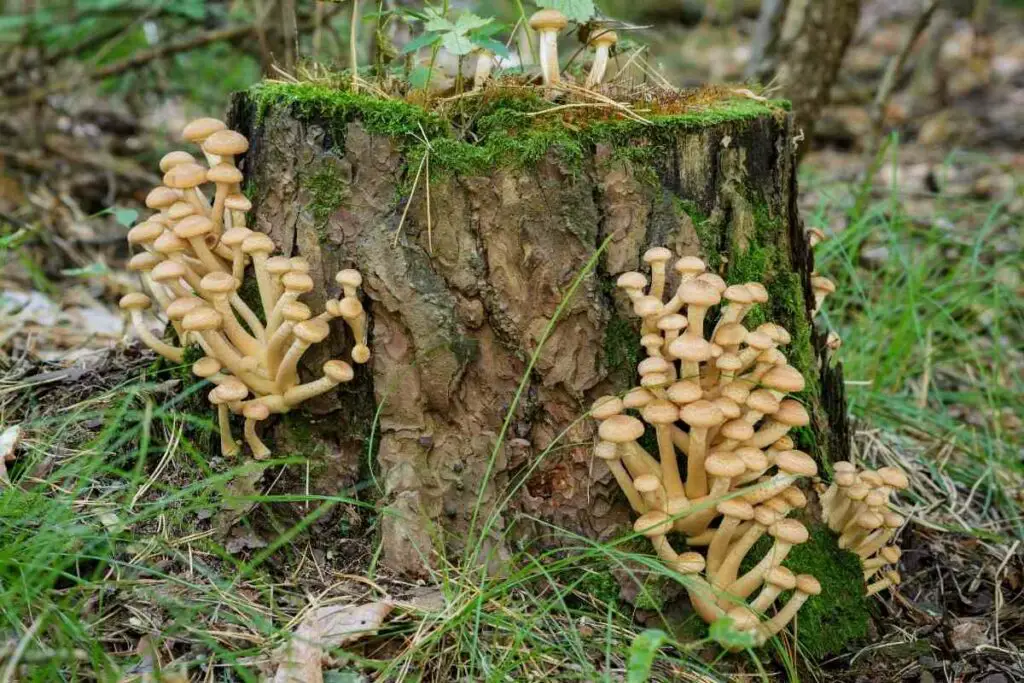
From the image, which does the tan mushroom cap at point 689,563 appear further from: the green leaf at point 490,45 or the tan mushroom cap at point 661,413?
the green leaf at point 490,45

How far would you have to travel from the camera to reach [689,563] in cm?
270

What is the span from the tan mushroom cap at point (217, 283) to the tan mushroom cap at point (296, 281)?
20 cm

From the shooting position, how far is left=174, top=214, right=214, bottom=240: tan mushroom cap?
9.16 feet

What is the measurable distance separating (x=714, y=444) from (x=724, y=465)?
0.91 ft

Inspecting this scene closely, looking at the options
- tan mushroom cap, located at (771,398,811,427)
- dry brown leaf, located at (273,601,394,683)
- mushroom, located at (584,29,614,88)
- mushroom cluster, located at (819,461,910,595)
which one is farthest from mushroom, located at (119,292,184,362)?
mushroom cluster, located at (819,461,910,595)

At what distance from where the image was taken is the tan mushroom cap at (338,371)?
9.10 ft

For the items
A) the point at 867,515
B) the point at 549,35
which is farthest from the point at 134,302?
the point at 867,515

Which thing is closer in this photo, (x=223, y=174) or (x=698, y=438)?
(x=698, y=438)

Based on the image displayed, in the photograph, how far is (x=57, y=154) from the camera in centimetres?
687

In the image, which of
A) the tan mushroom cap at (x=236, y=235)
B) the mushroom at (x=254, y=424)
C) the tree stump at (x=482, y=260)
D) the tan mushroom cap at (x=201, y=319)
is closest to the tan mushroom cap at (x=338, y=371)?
the tree stump at (x=482, y=260)

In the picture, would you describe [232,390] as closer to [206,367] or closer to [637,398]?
[206,367]

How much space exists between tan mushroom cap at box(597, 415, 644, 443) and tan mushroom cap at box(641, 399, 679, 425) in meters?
0.04

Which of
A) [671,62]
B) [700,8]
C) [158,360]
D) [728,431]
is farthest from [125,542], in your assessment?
[700,8]

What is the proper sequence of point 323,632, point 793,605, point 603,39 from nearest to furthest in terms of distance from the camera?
1. point 323,632
2. point 793,605
3. point 603,39
